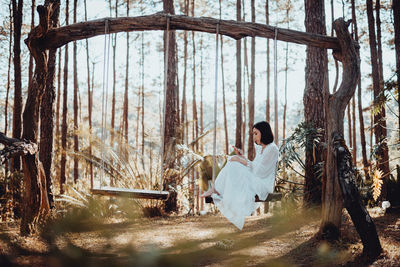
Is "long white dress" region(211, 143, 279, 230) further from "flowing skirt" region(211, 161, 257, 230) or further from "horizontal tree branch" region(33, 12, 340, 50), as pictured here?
"horizontal tree branch" region(33, 12, 340, 50)

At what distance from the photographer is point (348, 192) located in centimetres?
379

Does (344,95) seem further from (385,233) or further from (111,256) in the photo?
(111,256)

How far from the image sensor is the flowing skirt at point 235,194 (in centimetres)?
358

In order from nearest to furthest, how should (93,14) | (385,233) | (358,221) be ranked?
(358,221), (385,233), (93,14)

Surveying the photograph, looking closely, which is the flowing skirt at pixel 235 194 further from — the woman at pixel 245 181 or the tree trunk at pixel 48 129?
the tree trunk at pixel 48 129

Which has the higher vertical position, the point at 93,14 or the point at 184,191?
the point at 93,14

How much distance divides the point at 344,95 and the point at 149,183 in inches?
164

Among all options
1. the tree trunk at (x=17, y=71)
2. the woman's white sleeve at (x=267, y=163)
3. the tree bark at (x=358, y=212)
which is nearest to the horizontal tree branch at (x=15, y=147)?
the woman's white sleeve at (x=267, y=163)

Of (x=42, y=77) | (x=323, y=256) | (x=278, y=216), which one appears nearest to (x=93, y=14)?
(x=42, y=77)

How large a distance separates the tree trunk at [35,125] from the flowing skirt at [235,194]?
216 cm

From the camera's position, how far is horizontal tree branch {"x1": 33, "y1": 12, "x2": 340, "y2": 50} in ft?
13.0

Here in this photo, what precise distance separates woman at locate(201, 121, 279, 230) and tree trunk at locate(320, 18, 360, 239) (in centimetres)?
87

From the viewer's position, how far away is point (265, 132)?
377 centimetres

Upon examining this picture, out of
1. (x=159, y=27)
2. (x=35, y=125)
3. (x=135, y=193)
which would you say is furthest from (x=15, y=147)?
(x=159, y=27)
